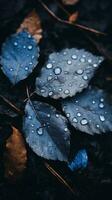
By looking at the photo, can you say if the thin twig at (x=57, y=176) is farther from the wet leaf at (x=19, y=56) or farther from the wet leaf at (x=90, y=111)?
the wet leaf at (x=19, y=56)

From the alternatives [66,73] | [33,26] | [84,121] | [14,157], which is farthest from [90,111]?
[33,26]

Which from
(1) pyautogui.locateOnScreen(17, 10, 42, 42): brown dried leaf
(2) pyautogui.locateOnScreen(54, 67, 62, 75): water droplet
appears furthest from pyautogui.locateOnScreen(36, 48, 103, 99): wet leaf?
(1) pyautogui.locateOnScreen(17, 10, 42, 42): brown dried leaf

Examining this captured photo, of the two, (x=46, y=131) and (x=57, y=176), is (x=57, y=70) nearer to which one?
(x=46, y=131)

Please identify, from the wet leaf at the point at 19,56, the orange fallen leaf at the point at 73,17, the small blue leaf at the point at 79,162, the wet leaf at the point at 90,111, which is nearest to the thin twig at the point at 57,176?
the small blue leaf at the point at 79,162

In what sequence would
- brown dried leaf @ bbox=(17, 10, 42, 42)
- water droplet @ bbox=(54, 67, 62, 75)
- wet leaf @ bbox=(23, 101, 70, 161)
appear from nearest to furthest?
wet leaf @ bbox=(23, 101, 70, 161) → water droplet @ bbox=(54, 67, 62, 75) → brown dried leaf @ bbox=(17, 10, 42, 42)

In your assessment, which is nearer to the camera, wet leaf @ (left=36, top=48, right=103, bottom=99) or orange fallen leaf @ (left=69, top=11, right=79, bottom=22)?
wet leaf @ (left=36, top=48, right=103, bottom=99)

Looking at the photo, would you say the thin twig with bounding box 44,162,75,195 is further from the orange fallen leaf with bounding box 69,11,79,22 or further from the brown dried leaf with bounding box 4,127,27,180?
the orange fallen leaf with bounding box 69,11,79,22
